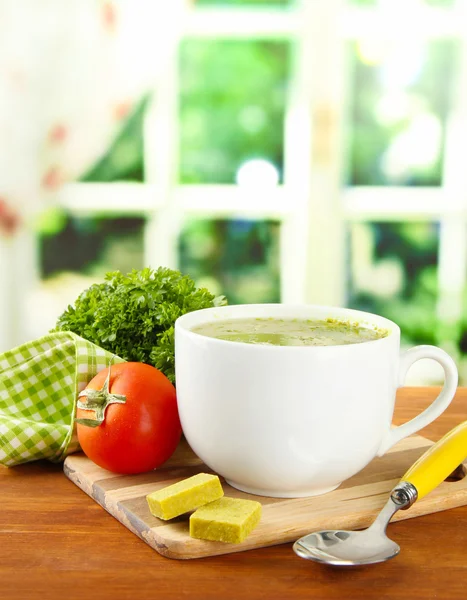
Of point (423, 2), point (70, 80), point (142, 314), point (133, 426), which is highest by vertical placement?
point (423, 2)

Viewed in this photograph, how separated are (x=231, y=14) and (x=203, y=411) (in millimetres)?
2987

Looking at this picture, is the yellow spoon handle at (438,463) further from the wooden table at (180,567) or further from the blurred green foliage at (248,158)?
the blurred green foliage at (248,158)

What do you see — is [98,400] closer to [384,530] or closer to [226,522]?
[226,522]

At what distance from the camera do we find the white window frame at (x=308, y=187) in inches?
136

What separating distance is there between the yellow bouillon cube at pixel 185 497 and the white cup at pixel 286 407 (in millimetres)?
54

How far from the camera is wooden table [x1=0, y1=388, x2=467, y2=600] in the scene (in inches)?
26.8

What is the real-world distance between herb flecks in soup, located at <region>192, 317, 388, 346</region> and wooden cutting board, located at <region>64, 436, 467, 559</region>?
178 mm

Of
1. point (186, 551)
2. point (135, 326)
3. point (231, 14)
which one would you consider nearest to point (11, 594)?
point (186, 551)

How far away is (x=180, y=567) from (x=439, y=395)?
0.38 meters

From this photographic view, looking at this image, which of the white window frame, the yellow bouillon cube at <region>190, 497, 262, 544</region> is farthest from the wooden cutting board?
the white window frame

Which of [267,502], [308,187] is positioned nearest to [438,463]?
[267,502]

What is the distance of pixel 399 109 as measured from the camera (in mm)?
3566

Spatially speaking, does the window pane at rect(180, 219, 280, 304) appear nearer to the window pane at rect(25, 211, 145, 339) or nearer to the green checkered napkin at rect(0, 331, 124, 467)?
the window pane at rect(25, 211, 145, 339)

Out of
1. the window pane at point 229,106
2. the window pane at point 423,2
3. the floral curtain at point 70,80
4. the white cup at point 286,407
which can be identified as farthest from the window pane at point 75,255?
the white cup at point 286,407
